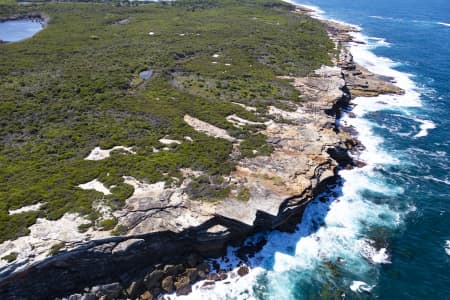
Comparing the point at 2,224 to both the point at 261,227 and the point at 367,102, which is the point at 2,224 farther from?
the point at 367,102

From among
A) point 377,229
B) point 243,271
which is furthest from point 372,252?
point 243,271

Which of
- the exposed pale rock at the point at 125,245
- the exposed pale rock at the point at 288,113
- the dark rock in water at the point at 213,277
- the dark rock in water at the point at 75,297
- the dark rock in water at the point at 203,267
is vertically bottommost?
the dark rock in water at the point at 213,277

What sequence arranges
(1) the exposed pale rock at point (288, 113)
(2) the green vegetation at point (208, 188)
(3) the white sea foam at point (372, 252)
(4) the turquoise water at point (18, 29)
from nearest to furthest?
1. (3) the white sea foam at point (372, 252)
2. (2) the green vegetation at point (208, 188)
3. (1) the exposed pale rock at point (288, 113)
4. (4) the turquoise water at point (18, 29)

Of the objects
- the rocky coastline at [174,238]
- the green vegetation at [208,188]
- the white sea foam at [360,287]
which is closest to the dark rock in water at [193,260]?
the rocky coastline at [174,238]

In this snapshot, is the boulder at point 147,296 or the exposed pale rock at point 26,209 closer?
the boulder at point 147,296

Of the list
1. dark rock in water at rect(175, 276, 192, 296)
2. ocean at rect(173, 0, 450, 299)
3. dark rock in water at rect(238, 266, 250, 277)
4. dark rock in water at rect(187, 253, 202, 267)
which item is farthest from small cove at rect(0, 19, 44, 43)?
ocean at rect(173, 0, 450, 299)

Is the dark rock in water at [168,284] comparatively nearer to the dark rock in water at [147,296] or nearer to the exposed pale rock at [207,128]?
the dark rock in water at [147,296]
